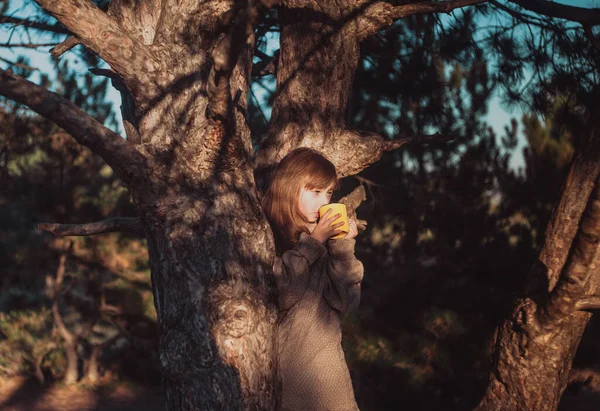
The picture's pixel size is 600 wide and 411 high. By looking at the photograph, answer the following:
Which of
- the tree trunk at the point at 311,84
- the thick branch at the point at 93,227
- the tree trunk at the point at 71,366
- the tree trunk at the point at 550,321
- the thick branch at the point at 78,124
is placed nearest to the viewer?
the thick branch at the point at 78,124

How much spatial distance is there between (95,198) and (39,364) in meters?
1.98

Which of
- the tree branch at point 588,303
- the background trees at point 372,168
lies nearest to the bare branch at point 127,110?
the background trees at point 372,168

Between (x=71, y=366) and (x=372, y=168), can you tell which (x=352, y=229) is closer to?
(x=372, y=168)

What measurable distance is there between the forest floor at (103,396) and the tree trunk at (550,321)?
92.2 inches

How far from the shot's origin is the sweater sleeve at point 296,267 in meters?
2.61

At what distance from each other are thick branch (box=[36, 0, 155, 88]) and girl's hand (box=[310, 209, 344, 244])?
923 millimetres

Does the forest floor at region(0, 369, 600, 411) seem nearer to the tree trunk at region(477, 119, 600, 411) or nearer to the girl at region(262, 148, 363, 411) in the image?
the tree trunk at region(477, 119, 600, 411)

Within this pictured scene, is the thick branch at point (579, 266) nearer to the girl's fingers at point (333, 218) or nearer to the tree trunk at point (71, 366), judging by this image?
the girl's fingers at point (333, 218)

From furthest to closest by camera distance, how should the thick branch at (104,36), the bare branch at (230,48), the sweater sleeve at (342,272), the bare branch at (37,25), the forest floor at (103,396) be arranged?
the forest floor at (103,396) < the bare branch at (37,25) < the sweater sleeve at (342,272) < the thick branch at (104,36) < the bare branch at (230,48)

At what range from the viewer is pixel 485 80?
6.04 metres

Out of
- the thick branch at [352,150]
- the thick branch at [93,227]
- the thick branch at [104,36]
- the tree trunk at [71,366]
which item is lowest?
the tree trunk at [71,366]

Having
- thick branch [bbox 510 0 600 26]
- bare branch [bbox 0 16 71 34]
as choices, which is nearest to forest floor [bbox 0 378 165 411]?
bare branch [bbox 0 16 71 34]

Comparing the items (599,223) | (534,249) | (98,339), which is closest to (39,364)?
(98,339)

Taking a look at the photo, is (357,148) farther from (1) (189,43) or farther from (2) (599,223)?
(2) (599,223)
